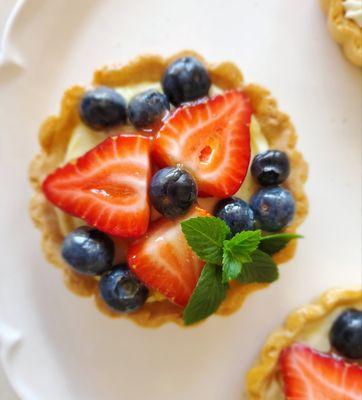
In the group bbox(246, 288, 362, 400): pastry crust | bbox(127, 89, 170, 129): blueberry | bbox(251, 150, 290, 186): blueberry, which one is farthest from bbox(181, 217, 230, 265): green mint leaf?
bbox(246, 288, 362, 400): pastry crust

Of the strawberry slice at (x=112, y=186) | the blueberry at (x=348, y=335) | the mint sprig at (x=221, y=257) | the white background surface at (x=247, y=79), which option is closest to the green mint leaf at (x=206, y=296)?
the mint sprig at (x=221, y=257)

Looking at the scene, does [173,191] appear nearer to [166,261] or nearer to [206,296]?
[166,261]

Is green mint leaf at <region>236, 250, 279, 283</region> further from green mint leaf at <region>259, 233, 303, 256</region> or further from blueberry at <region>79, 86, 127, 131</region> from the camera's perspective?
blueberry at <region>79, 86, 127, 131</region>

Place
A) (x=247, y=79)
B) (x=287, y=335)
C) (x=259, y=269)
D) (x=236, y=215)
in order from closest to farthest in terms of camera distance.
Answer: (x=236, y=215)
(x=259, y=269)
(x=287, y=335)
(x=247, y=79)

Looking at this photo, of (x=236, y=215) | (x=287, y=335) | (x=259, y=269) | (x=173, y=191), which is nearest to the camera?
(x=173, y=191)

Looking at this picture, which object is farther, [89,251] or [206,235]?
[89,251]

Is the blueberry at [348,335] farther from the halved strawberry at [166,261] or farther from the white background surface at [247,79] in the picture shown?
the halved strawberry at [166,261]

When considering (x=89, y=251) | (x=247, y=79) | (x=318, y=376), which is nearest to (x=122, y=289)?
(x=89, y=251)
